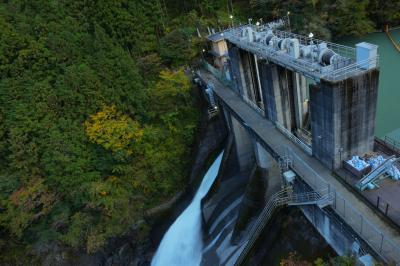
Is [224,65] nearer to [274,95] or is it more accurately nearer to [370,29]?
[274,95]

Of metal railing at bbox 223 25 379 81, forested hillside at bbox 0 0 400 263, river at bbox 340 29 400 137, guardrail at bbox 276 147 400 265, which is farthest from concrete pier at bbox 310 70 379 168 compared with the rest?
forested hillside at bbox 0 0 400 263

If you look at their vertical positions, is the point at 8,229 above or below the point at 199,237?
above

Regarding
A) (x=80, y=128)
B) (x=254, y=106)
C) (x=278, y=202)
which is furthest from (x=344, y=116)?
(x=80, y=128)

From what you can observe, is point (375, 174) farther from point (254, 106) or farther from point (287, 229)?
point (254, 106)

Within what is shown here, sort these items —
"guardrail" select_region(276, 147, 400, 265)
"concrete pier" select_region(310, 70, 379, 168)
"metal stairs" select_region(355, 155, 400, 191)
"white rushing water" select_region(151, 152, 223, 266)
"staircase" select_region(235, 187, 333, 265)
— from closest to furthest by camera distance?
"guardrail" select_region(276, 147, 400, 265), "concrete pier" select_region(310, 70, 379, 168), "metal stairs" select_region(355, 155, 400, 191), "staircase" select_region(235, 187, 333, 265), "white rushing water" select_region(151, 152, 223, 266)

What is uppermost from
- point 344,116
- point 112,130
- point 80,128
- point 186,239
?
point 344,116

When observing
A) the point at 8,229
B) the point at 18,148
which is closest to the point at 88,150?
the point at 18,148

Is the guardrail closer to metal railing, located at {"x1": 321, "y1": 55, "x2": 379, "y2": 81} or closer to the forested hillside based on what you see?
metal railing, located at {"x1": 321, "y1": 55, "x2": 379, "y2": 81}
